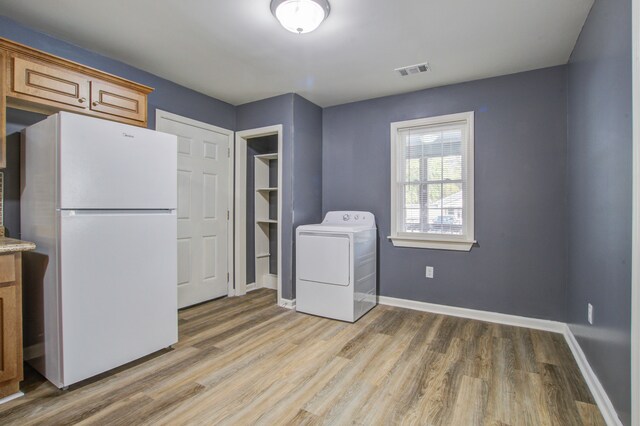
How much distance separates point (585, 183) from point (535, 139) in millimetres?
889

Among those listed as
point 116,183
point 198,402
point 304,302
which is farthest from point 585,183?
point 116,183

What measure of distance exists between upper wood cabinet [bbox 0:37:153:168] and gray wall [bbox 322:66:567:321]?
2.54 meters

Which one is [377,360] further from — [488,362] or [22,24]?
[22,24]

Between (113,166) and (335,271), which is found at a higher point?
(113,166)

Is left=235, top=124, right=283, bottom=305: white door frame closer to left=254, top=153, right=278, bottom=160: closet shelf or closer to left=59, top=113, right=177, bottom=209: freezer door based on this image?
left=254, top=153, right=278, bottom=160: closet shelf

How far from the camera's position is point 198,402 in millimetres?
1851

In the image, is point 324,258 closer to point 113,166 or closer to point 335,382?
point 335,382

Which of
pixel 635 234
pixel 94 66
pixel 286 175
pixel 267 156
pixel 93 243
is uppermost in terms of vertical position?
pixel 94 66

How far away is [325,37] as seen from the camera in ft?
8.01

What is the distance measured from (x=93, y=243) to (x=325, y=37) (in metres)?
2.15

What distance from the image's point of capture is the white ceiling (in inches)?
81.9

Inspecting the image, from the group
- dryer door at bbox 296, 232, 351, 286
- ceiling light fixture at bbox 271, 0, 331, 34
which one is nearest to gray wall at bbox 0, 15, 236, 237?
ceiling light fixture at bbox 271, 0, 331, 34

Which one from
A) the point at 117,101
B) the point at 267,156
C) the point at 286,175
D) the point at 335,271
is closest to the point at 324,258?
the point at 335,271

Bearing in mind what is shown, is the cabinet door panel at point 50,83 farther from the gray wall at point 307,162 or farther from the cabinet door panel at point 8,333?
the gray wall at point 307,162
